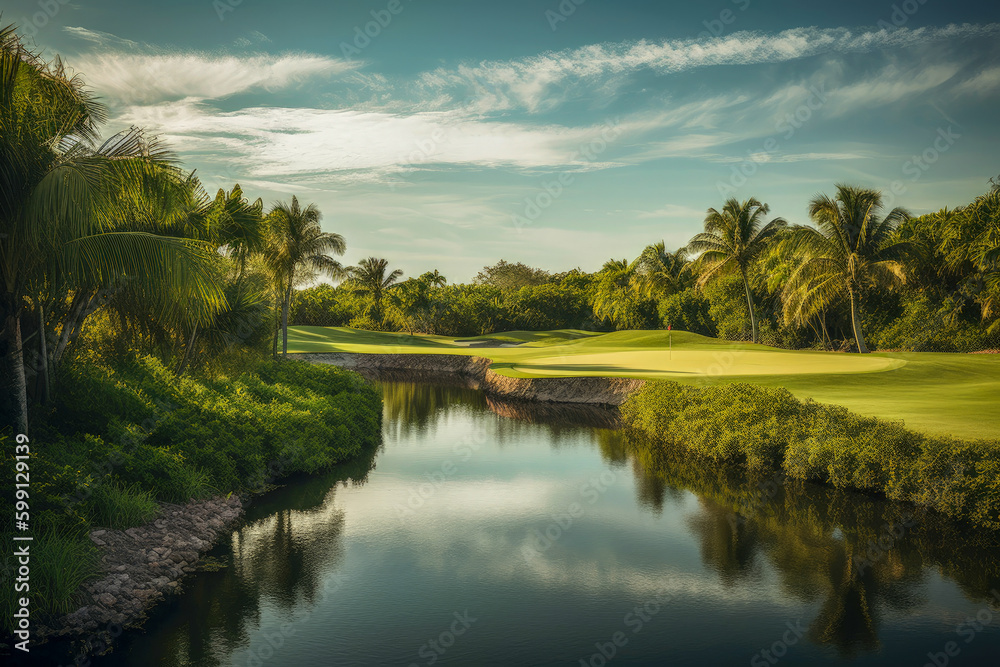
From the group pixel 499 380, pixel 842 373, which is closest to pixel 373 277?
pixel 499 380

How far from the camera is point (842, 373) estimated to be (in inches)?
905

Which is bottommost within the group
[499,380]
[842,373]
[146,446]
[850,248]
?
[499,380]

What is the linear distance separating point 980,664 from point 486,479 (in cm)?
1059

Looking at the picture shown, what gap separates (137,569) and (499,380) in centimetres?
2514

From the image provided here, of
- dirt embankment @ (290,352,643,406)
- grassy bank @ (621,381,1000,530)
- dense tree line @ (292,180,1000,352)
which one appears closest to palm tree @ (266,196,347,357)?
dirt embankment @ (290,352,643,406)

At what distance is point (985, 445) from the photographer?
1184 cm

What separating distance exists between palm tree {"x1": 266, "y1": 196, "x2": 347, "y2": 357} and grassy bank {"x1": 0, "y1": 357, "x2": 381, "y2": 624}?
1997 centimetres

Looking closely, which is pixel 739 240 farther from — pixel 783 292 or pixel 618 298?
pixel 618 298

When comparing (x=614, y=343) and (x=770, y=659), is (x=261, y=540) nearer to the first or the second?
(x=770, y=659)

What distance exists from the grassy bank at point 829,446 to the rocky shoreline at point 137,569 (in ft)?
40.9

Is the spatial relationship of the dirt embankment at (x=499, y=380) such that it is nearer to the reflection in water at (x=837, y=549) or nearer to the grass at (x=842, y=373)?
the grass at (x=842, y=373)

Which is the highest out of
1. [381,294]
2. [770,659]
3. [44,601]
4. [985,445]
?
[381,294]

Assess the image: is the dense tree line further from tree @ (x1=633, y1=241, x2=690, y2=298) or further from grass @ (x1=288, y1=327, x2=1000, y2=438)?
grass @ (x1=288, y1=327, x2=1000, y2=438)

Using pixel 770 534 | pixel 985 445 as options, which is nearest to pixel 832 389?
pixel 985 445
